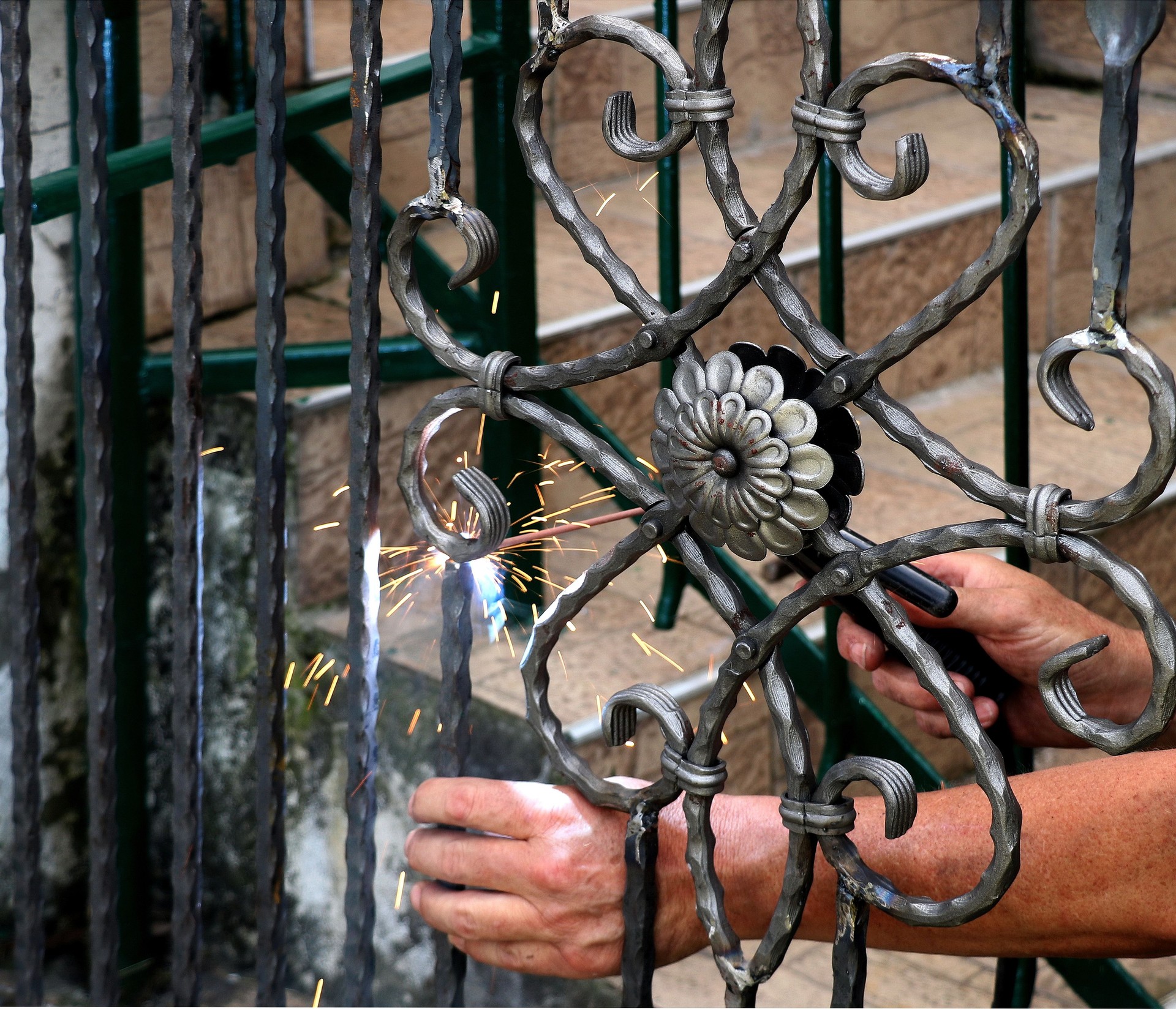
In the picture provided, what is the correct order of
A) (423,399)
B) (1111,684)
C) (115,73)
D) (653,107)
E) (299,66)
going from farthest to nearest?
(653,107) → (299,66) → (423,399) → (115,73) → (1111,684)

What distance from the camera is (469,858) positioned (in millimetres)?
1323

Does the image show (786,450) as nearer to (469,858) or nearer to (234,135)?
(469,858)

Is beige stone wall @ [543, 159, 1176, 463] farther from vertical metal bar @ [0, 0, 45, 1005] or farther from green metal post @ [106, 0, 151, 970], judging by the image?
vertical metal bar @ [0, 0, 45, 1005]

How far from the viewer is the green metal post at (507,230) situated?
2.07m

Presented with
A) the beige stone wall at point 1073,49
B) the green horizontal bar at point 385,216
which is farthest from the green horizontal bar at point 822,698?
the beige stone wall at point 1073,49

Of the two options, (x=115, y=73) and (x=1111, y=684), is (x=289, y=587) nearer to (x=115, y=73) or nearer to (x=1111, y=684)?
(x=115, y=73)

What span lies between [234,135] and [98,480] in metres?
0.79

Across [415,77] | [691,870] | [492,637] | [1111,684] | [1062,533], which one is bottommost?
[691,870]

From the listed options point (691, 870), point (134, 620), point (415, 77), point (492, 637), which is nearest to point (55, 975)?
point (134, 620)

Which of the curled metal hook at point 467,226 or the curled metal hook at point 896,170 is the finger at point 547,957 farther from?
the curled metal hook at point 896,170

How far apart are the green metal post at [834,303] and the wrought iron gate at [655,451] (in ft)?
0.79

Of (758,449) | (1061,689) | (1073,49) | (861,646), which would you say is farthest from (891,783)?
(1073,49)

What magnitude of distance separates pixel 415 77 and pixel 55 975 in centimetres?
164

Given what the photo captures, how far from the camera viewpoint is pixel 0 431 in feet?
7.32
